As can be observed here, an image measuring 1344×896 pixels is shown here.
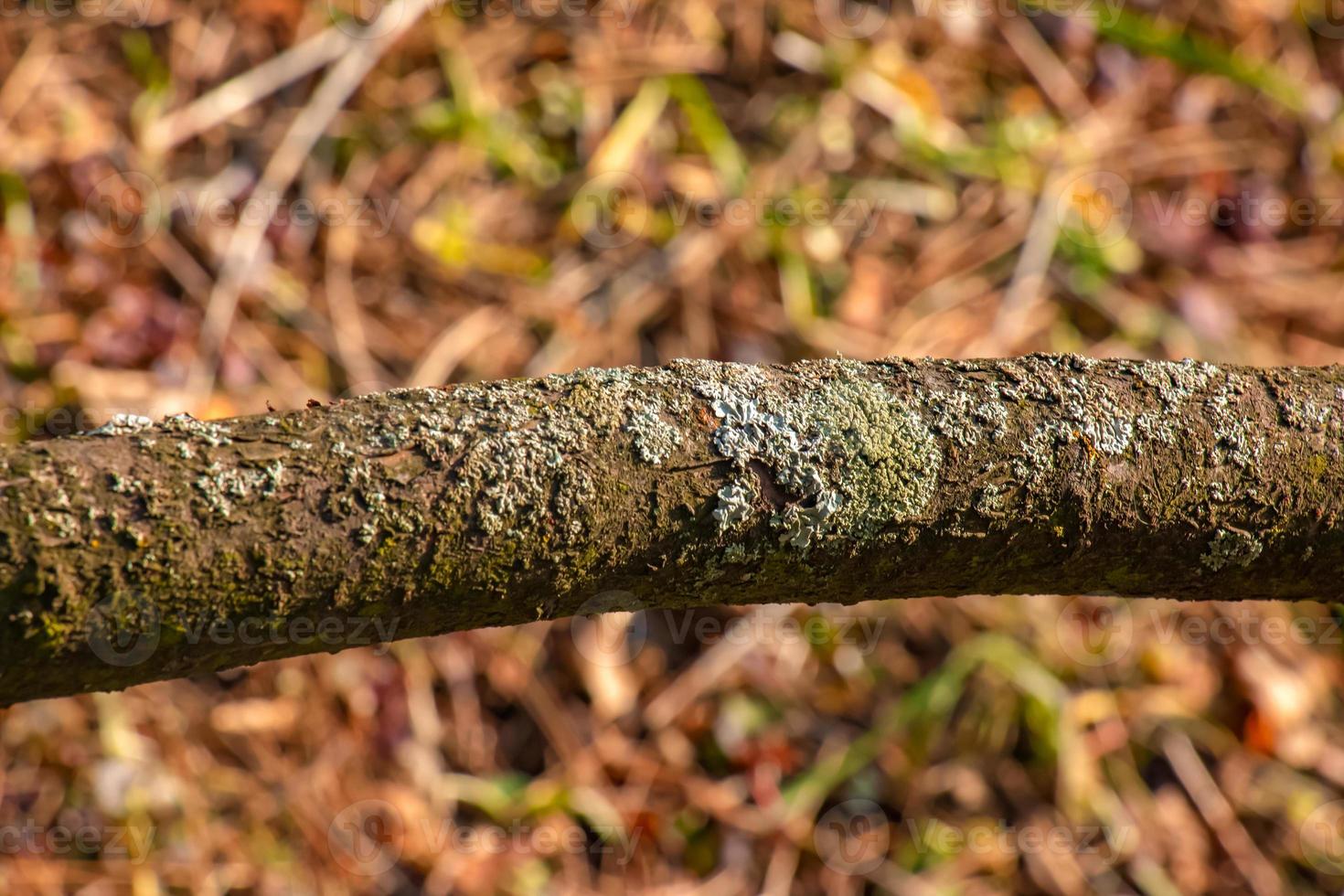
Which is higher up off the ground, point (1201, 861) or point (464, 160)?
point (464, 160)

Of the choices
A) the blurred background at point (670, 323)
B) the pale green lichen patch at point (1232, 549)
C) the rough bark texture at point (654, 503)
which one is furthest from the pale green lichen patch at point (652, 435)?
the blurred background at point (670, 323)

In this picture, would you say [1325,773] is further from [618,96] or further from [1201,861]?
[618,96]

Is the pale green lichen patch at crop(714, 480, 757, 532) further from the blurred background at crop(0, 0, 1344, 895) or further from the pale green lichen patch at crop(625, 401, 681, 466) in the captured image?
the blurred background at crop(0, 0, 1344, 895)

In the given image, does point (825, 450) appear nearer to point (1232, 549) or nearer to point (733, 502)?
point (733, 502)

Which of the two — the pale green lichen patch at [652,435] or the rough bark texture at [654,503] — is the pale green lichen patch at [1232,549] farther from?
the pale green lichen patch at [652,435]

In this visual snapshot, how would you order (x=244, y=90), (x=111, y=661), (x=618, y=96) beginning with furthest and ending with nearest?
(x=618, y=96)
(x=244, y=90)
(x=111, y=661)

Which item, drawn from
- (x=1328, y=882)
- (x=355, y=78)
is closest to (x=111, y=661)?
(x=355, y=78)

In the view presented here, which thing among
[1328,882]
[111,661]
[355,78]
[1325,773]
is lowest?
[1328,882]
